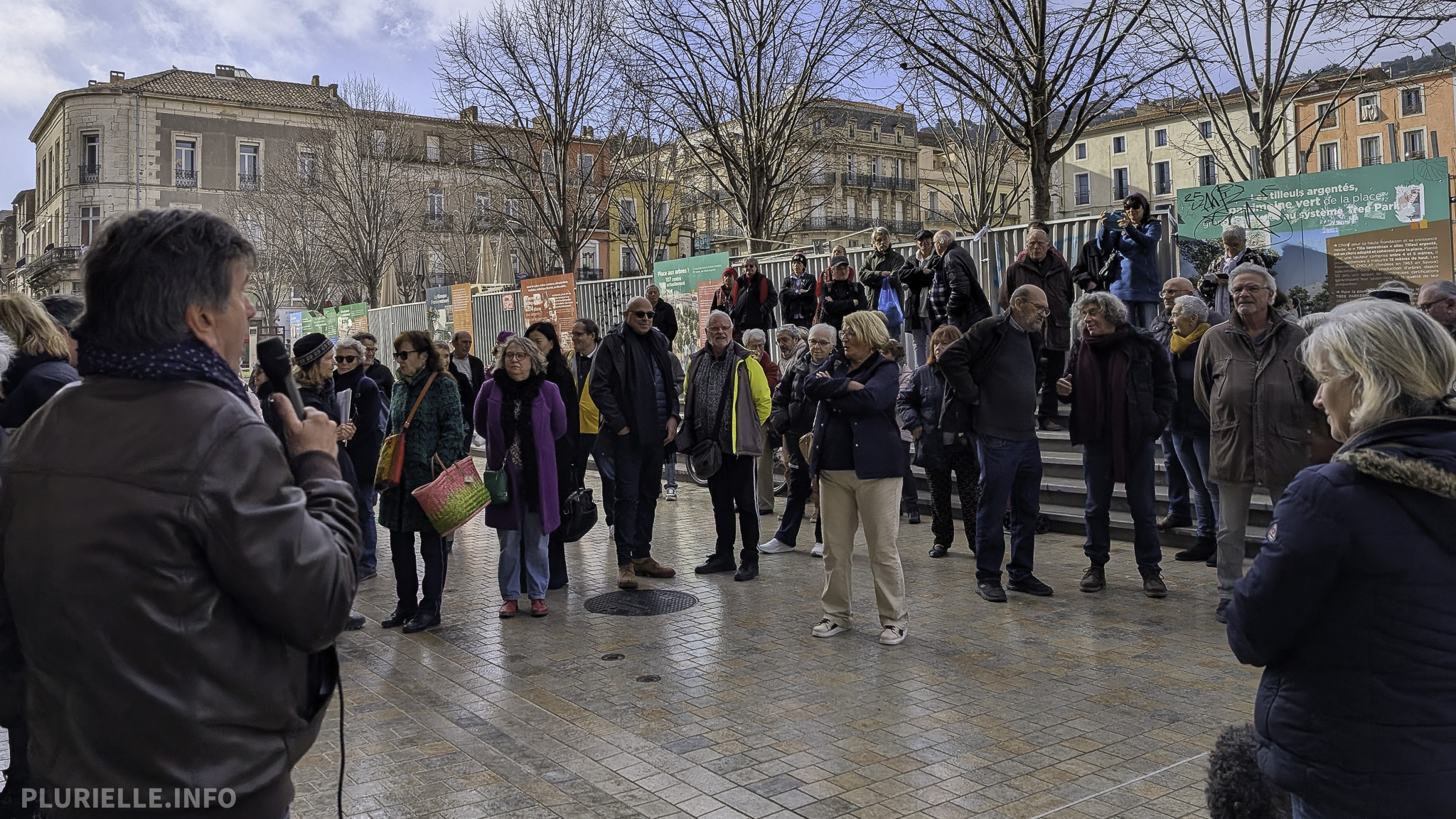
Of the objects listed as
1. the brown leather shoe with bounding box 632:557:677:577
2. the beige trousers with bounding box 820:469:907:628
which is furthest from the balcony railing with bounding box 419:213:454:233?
the beige trousers with bounding box 820:469:907:628

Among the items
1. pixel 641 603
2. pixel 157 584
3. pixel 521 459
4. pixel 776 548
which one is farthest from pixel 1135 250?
pixel 157 584

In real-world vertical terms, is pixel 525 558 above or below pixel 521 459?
below

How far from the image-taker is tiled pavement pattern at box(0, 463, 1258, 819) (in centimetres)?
439

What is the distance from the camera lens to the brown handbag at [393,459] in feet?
24.3

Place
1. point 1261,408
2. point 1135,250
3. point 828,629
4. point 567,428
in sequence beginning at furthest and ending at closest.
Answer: point 1135,250 → point 567,428 → point 828,629 → point 1261,408

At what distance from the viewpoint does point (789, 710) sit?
18.0 ft

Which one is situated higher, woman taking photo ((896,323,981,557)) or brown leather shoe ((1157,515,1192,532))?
woman taking photo ((896,323,981,557))

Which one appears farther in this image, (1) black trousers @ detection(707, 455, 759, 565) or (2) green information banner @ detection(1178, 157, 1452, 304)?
(2) green information banner @ detection(1178, 157, 1452, 304)

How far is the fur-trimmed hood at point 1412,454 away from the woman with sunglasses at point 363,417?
7425 millimetres

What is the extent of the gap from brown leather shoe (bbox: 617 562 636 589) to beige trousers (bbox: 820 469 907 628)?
202 centimetres

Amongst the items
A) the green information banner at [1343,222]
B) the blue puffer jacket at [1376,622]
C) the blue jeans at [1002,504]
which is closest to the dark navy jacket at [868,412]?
the blue jeans at [1002,504]

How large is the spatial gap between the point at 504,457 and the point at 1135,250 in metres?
7.21

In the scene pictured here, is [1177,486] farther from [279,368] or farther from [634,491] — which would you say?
[279,368]

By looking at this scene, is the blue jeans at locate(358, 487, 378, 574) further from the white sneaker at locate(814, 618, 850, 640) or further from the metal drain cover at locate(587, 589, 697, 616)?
the white sneaker at locate(814, 618, 850, 640)
